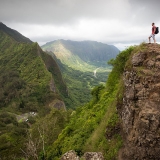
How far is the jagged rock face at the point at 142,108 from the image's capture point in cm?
1644

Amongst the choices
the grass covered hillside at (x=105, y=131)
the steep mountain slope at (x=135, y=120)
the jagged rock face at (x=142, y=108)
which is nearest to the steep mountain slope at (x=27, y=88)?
the grass covered hillside at (x=105, y=131)

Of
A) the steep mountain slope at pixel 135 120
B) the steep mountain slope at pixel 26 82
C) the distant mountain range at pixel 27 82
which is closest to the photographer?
the steep mountain slope at pixel 135 120

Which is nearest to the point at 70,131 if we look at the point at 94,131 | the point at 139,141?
the point at 94,131

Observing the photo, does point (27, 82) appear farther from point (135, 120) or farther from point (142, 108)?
point (142, 108)

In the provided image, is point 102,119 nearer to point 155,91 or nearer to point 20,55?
point 155,91

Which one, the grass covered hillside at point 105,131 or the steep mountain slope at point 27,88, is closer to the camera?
the grass covered hillside at point 105,131

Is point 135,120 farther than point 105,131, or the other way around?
point 105,131

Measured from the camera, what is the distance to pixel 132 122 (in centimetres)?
1841

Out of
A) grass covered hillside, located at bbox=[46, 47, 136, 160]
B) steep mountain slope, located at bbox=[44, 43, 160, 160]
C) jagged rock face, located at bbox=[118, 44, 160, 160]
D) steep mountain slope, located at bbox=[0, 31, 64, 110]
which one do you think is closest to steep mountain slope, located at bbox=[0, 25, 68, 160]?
steep mountain slope, located at bbox=[0, 31, 64, 110]

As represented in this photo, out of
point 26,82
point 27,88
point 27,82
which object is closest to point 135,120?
point 27,88

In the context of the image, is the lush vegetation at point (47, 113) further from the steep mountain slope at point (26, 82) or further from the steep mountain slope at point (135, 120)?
the steep mountain slope at point (135, 120)

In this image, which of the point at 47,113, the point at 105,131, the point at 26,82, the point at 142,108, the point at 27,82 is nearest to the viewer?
the point at 142,108

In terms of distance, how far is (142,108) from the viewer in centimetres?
1739

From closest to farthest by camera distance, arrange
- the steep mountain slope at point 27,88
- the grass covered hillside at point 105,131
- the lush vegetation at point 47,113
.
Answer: the grass covered hillside at point 105,131 → the lush vegetation at point 47,113 → the steep mountain slope at point 27,88
